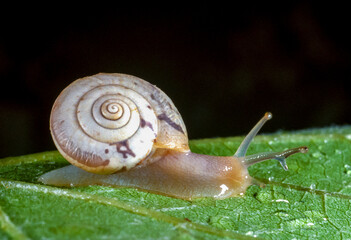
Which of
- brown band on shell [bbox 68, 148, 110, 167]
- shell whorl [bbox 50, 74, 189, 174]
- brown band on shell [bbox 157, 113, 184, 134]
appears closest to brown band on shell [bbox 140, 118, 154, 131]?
shell whorl [bbox 50, 74, 189, 174]

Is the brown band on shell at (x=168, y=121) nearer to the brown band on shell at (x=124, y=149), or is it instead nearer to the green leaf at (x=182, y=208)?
the brown band on shell at (x=124, y=149)

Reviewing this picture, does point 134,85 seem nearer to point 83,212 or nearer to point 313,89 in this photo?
point 83,212

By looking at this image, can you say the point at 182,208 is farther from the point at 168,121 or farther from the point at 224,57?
the point at 224,57

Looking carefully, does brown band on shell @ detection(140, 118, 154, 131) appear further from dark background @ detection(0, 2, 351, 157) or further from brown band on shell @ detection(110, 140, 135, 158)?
dark background @ detection(0, 2, 351, 157)

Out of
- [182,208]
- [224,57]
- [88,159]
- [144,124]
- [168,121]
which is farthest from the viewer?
[224,57]

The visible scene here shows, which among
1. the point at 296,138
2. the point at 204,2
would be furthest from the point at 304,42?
the point at 296,138

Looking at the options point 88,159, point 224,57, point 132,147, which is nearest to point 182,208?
point 132,147

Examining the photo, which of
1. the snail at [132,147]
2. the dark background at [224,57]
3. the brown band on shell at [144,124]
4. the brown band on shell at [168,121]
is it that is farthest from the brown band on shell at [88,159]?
the dark background at [224,57]
